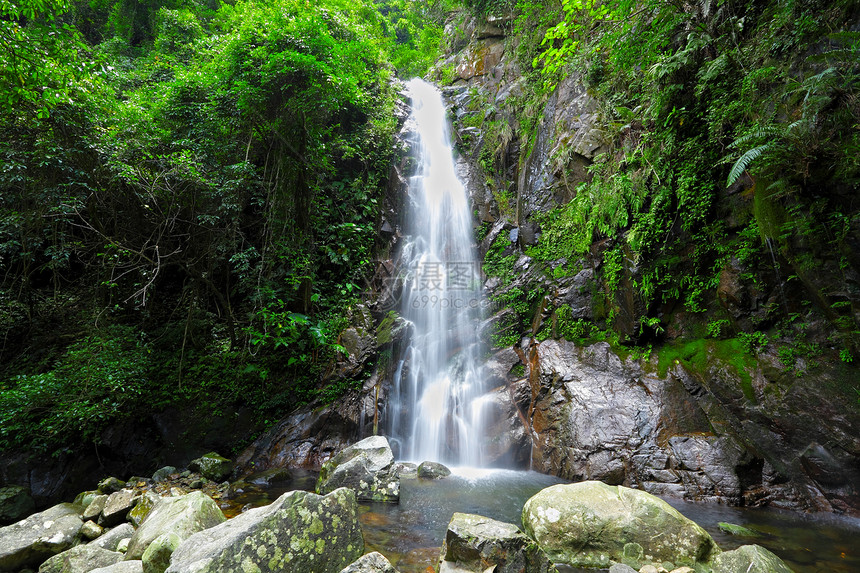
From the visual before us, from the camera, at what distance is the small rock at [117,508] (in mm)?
4684

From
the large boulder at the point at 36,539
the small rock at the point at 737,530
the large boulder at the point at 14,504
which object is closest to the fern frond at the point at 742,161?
the small rock at the point at 737,530

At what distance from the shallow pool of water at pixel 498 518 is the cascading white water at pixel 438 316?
1549mm

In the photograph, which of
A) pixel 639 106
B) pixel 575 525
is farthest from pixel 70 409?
pixel 639 106

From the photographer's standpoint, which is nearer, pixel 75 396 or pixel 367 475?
pixel 367 475

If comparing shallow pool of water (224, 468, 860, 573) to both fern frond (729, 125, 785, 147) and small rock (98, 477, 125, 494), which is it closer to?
small rock (98, 477, 125, 494)

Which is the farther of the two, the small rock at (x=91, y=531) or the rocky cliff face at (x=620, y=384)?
the rocky cliff face at (x=620, y=384)

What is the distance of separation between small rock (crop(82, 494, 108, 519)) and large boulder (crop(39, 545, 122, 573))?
4.21 ft

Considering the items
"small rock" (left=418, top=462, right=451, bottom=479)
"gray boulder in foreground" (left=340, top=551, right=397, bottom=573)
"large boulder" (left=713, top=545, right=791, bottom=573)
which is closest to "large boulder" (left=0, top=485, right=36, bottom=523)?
"small rock" (left=418, top=462, right=451, bottom=479)

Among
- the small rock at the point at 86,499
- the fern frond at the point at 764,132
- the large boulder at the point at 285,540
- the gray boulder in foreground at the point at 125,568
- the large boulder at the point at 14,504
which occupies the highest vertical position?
the fern frond at the point at 764,132

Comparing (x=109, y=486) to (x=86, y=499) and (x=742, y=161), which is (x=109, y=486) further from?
(x=742, y=161)

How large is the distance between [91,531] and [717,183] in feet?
33.1

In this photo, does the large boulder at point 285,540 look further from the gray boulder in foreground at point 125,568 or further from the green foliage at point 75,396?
the green foliage at point 75,396

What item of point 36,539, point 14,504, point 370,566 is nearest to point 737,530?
point 370,566

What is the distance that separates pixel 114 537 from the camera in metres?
4.13
